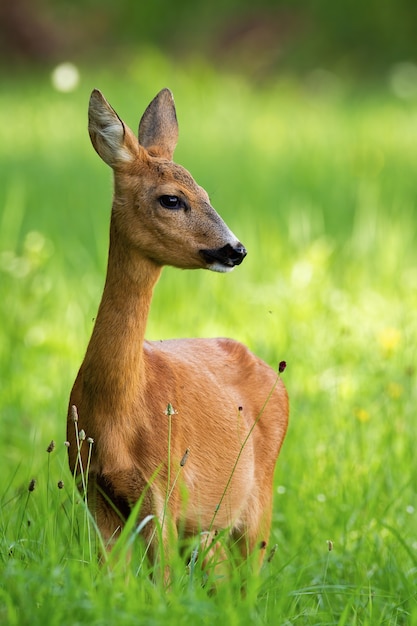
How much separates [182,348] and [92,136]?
2.45ft

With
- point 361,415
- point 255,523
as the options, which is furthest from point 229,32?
point 255,523

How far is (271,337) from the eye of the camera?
5.36 meters

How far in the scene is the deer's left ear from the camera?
3229 millimetres

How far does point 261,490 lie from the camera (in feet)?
11.3

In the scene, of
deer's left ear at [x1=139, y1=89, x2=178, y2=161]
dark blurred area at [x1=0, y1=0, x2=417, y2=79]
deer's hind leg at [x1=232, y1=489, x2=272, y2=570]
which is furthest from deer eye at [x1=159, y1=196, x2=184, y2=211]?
dark blurred area at [x1=0, y1=0, x2=417, y2=79]

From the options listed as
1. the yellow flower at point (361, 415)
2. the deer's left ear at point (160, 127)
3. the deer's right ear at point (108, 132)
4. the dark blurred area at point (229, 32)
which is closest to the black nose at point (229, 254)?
the deer's right ear at point (108, 132)

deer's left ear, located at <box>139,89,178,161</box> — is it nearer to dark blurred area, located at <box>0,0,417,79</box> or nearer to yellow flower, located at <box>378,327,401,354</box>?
yellow flower, located at <box>378,327,401,354</box>

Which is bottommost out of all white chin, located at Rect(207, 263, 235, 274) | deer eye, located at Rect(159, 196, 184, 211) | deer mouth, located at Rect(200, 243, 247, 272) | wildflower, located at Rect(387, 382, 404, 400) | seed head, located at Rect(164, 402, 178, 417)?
seed head, located at Rect(164, 402, 178, 417)

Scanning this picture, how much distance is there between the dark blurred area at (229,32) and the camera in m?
18.9

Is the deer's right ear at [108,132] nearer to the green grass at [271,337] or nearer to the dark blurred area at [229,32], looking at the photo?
the green grass at [271,337]

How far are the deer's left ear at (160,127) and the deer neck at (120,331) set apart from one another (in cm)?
37

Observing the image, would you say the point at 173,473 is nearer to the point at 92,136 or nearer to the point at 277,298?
the point at 92,136

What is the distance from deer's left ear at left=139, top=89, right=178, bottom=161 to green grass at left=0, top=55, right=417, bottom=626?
0.56 m

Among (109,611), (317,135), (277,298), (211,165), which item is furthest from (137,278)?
(317,135)
